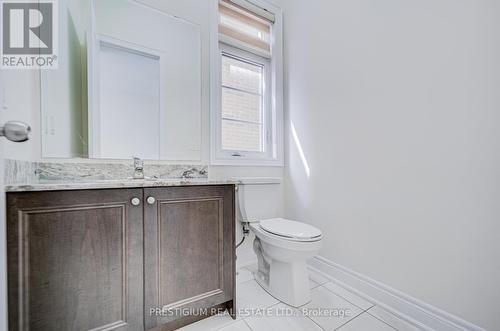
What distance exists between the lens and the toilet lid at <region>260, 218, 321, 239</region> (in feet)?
4.11

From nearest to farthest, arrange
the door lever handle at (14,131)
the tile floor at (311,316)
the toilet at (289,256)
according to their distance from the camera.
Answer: the door lever handle at (14,131)
the tile floor at (311,316)
the toilet at (289,256)

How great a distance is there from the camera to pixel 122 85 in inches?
54.3

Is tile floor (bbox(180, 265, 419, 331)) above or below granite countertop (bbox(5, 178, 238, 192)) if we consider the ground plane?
below

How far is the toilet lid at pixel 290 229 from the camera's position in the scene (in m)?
1.25

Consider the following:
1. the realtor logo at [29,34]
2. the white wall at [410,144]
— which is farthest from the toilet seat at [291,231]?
the realtor logo at [29,34]

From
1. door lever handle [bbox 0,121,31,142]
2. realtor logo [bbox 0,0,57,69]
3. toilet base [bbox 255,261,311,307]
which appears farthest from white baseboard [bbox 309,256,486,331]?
realtor logo [bbox 0,0,57,69]

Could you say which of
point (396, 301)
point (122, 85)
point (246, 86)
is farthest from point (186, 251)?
point (246, 86)

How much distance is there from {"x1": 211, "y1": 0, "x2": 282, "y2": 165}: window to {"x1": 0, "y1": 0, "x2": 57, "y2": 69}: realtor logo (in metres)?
0.97

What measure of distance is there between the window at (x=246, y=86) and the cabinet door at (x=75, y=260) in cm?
92

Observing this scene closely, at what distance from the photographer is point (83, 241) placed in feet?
2.69

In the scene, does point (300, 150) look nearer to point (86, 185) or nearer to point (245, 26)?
point (245, 26)

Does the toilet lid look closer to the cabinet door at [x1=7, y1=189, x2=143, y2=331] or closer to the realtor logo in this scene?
the cabinet door at [x1=7, y1=189, x2=143, y2=331]

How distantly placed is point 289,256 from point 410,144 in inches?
37.7

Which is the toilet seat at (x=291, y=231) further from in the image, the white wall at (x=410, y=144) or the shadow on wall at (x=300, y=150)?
the shadow on wall at (x=300, y=150)
